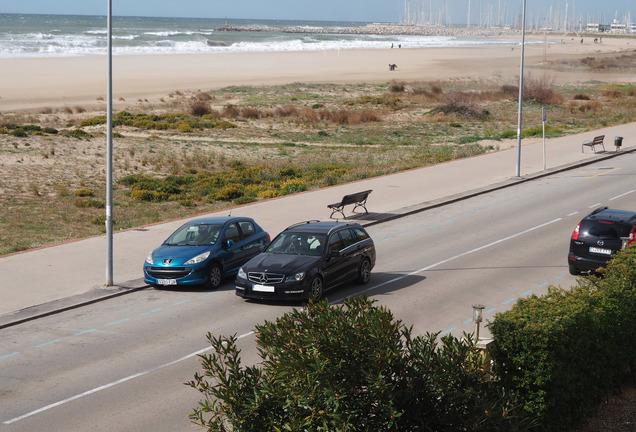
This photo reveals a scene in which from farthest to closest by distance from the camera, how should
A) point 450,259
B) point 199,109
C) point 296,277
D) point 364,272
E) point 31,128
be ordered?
point 199,109 → point 31,128 → point 450,259 → point 364,272 → point 296,277

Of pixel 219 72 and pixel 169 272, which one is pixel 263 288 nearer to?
pixel 169 272

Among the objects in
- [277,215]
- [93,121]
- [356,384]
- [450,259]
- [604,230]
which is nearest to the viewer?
[356,384]

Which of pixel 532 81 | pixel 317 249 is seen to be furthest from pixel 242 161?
pixel 532 81

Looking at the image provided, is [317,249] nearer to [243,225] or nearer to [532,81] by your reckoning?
[243,225]

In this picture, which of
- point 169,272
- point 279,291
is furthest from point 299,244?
point 169,272

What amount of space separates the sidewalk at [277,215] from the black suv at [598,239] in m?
7.94

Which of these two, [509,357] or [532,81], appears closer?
[509,357]

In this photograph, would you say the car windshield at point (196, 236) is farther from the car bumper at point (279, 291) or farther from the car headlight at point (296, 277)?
the car headlight at point (296, 277)

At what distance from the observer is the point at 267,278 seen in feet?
51.8

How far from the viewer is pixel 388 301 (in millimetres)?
16188

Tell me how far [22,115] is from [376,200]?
37290mm

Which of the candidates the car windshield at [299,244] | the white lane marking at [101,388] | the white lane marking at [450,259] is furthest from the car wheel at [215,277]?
the white lane marking at [101,388]

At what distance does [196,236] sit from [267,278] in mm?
3410

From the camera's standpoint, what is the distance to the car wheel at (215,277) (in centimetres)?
1754
